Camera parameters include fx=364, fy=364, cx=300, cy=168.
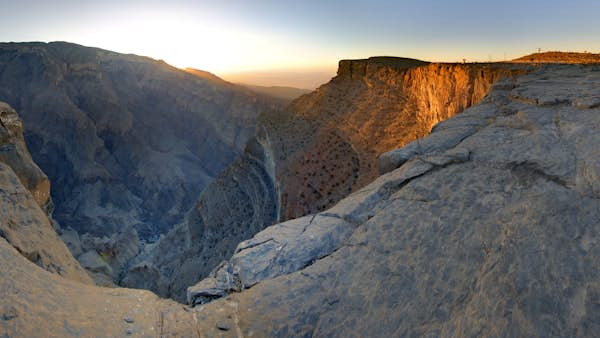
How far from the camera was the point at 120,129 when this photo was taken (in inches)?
2474

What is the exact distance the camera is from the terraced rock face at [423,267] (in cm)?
294

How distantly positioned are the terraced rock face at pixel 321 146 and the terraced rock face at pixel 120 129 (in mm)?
24821

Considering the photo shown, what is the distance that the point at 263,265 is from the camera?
15.8ft

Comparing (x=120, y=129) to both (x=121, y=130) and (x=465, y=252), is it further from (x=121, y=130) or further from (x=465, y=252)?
(x=465, y=252)

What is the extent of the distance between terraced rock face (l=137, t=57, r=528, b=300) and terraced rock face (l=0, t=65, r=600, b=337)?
9.31 meters

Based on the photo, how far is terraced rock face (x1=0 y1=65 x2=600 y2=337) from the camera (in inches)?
116

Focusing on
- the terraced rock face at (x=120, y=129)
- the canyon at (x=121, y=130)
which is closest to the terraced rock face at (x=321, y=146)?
the canyon at (x=121, y=130)

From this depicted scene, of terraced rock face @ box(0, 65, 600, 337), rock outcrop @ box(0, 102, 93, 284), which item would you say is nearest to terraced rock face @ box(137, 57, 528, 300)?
terraced rock face @ box(0, 65, 600, 337)

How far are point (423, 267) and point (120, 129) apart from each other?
67808 millimetres

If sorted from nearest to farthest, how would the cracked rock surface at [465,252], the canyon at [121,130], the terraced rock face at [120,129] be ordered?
1. the cracked rock surface at [465,252]
2. the canyon at [121,130]
3. the terraced rock face at [120,129]

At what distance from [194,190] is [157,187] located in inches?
229

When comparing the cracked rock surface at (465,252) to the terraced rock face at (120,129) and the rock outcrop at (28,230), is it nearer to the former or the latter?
the rock outcrop at (28,230)

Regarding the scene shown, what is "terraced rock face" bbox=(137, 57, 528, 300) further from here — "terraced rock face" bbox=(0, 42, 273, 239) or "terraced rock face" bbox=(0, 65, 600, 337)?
"terraced rock face" bbox=(0, 42, 273, 239)

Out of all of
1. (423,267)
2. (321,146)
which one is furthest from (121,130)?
(423,267)
